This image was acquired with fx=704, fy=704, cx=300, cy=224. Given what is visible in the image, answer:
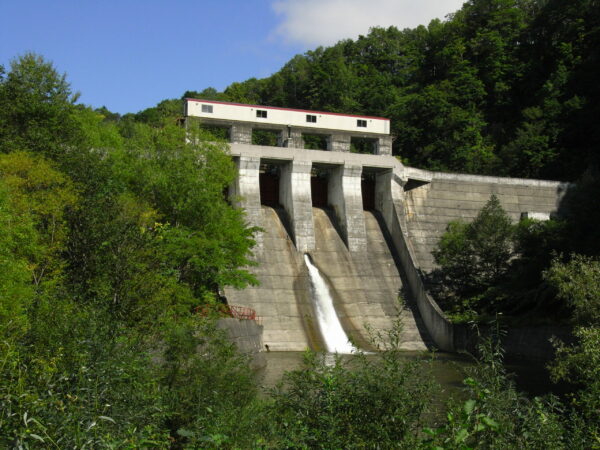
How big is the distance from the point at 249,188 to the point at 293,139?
Result: 427 centimetres

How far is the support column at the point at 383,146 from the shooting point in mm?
41500

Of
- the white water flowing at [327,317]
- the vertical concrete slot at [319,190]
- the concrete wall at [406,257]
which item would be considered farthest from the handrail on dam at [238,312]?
the vertical concrete slot at [319,190]

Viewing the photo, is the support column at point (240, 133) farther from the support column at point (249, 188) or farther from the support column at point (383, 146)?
the support column at point (383, 146)

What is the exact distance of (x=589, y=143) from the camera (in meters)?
52.9

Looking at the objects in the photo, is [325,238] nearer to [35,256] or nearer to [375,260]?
[375,260]

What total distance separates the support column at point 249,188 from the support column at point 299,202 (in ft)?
Result: 6.63

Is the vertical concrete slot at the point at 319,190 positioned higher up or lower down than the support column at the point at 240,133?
lower down

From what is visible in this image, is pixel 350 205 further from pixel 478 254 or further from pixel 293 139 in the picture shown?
pixel 478 254

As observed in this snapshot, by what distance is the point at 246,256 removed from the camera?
1393 inches

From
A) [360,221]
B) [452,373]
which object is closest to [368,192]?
[360,221]

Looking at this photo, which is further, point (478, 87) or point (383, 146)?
point (478, 87)

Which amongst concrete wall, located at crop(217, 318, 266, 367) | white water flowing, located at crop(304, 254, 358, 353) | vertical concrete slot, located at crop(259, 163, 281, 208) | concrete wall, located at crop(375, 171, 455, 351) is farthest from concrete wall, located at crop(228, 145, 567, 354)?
concrete wall, located at crop(217, 318, 266, 367)

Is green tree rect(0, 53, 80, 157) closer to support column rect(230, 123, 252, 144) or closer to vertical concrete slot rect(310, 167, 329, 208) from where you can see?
support column rect(230, 123, 252, 144)

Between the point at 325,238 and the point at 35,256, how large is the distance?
20.6 metres
